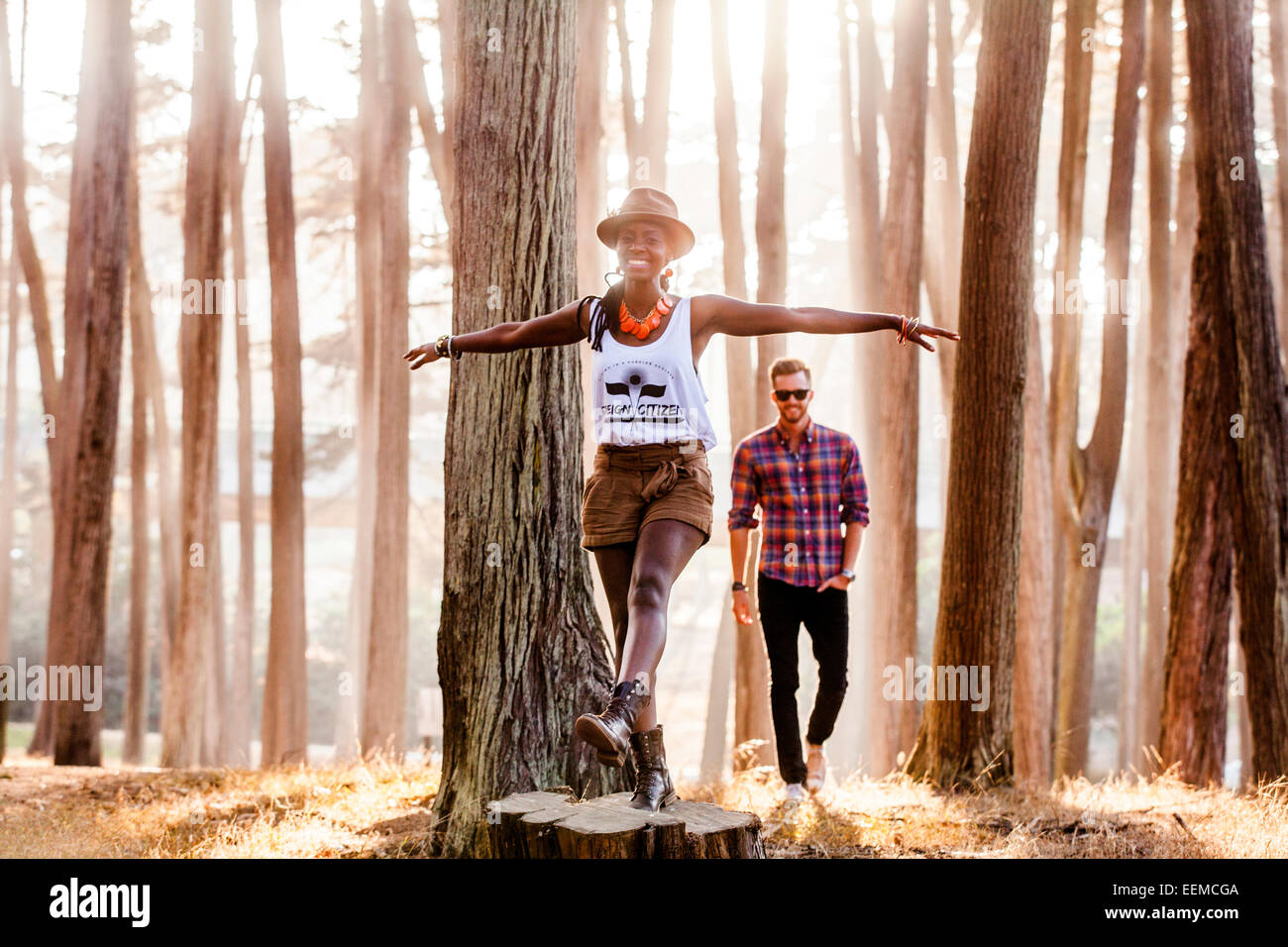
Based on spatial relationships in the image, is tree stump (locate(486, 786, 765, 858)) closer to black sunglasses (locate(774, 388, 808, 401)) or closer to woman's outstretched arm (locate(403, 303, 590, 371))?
woman's outstretched arm (locate(403, 303, 590, 371))

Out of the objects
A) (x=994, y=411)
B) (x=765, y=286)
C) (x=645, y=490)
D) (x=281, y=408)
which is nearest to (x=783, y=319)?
(x=645, y=490)

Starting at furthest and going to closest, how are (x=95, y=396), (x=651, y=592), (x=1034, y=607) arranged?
1. (x=1034, y=607)
2. (x=95, y=396)
3. (x=651, y=592)

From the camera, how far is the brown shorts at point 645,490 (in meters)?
3.95

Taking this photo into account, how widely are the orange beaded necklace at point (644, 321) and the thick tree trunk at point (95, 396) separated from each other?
19.1 ft

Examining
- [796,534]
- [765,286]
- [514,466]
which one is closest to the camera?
[514,466]

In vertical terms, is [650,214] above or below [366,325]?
below

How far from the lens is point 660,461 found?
13.1 ft

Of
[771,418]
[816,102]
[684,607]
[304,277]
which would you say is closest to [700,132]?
[816,102]

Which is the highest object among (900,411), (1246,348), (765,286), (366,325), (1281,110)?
(1281,110)

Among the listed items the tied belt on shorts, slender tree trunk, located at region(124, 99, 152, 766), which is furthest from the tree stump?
slender tree trunk, located at region(124, 99, 152, 766)

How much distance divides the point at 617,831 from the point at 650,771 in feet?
1.28

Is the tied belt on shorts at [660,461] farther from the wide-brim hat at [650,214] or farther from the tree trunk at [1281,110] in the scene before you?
the tree trunk at [1281,110]

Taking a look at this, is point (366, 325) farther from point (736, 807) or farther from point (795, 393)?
point (736, 807)

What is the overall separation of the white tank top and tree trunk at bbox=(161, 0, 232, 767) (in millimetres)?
6629
